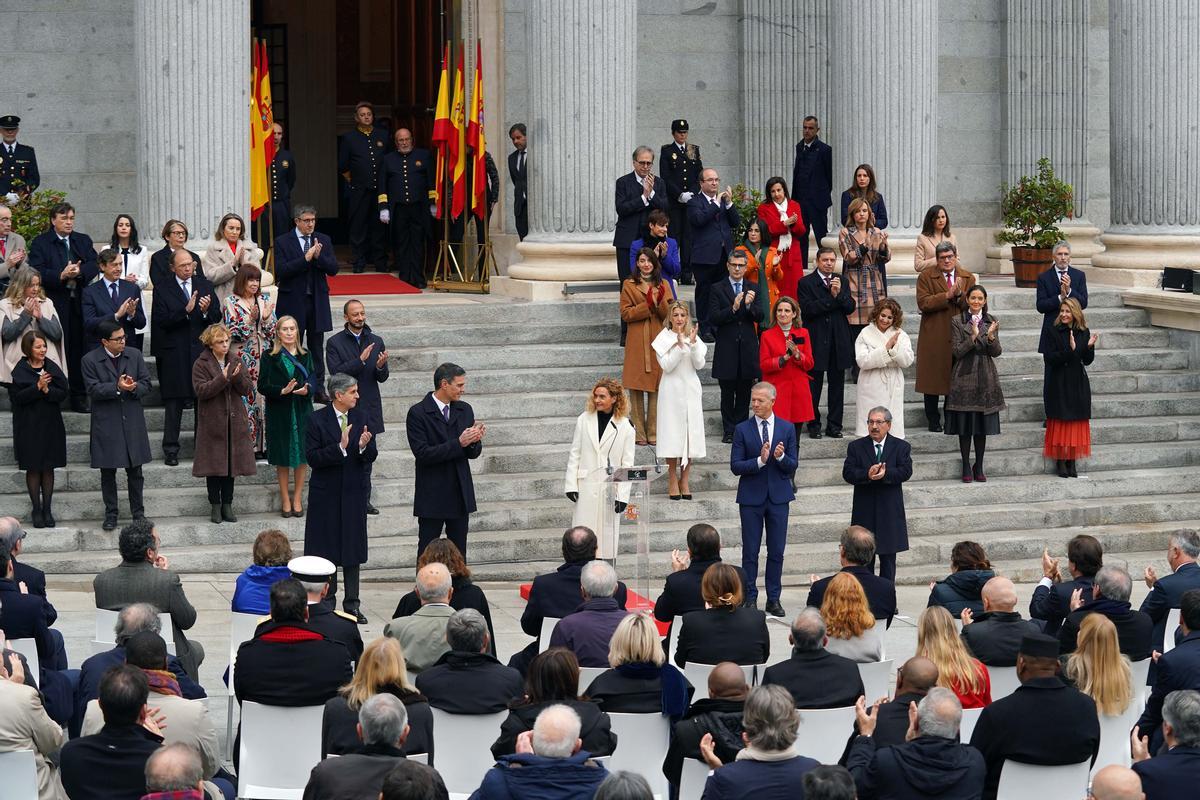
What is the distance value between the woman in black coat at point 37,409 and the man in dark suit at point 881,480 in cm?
633

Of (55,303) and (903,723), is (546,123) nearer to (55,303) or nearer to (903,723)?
(55,303)

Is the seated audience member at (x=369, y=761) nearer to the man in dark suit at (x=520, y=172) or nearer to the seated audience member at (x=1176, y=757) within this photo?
the seated audience member at (x=1176, y=757)

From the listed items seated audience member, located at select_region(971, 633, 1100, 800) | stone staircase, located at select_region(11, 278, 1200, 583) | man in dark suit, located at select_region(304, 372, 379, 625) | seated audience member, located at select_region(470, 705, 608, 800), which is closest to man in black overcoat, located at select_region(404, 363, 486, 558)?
man in dark suit, located at select_region(304, 372, 379, 625)

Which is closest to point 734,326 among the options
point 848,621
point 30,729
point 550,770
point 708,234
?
point 708,234

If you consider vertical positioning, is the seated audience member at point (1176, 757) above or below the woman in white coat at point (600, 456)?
below

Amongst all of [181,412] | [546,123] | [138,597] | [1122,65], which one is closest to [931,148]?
[1122,65]

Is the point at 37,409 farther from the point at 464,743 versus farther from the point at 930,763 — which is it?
the point at 930,763

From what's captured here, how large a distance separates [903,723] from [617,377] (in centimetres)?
1039

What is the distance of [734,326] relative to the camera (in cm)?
1756

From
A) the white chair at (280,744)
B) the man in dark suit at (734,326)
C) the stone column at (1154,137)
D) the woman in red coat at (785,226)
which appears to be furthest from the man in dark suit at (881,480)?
the stone column at (1154,137)

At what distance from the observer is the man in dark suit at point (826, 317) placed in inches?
703

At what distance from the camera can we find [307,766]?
938cm

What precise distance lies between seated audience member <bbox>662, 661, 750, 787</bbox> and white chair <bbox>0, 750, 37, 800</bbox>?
2.84 metres

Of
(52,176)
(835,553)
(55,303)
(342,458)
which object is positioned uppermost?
(52,176)
